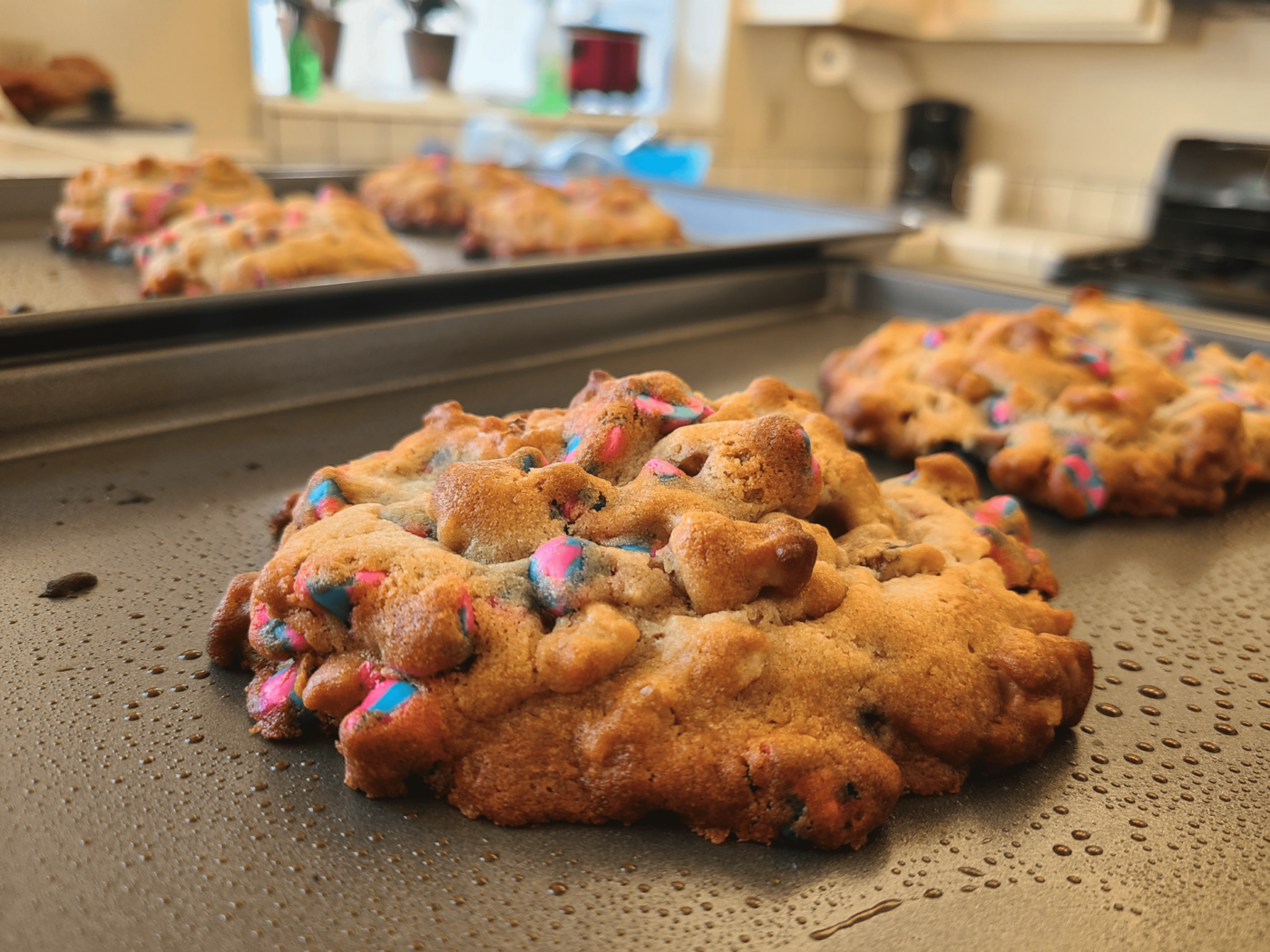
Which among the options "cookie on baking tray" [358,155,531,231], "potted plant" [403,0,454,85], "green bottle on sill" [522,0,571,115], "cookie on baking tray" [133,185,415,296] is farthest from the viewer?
"green bottle on sill" [522,0,571,115]

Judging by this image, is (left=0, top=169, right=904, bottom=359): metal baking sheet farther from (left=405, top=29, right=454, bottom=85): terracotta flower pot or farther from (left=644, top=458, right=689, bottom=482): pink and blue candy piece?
(left=405, top=29, right=454, bottom=85): terracotta flower pot

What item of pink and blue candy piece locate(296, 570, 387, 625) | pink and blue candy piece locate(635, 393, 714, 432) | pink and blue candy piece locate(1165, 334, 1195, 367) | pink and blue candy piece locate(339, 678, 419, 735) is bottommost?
pink and blue candy piece locate(339, 678, 419, 735)

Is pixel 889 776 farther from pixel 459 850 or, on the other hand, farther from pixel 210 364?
pixel 210 364

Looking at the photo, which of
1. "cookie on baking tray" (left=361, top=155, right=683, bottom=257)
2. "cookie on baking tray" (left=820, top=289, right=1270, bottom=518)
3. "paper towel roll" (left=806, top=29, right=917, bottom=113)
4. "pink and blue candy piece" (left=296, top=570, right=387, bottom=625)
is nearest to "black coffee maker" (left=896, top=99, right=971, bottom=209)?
"paper towel roll" (left=806, top=29, right=917, bottom=113)

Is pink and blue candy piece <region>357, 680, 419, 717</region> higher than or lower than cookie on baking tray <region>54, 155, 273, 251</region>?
lower

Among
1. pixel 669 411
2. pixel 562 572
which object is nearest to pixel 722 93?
pixel 669 411

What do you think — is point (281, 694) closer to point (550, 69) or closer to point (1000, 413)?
point (1000, 413)

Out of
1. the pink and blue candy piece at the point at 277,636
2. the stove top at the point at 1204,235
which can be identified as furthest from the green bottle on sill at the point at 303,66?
the pink and blue candy piece at the point at 277,636

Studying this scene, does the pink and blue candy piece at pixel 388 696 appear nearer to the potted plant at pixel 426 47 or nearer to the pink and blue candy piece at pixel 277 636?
the pink and blue candy piece at pixel 277 636
